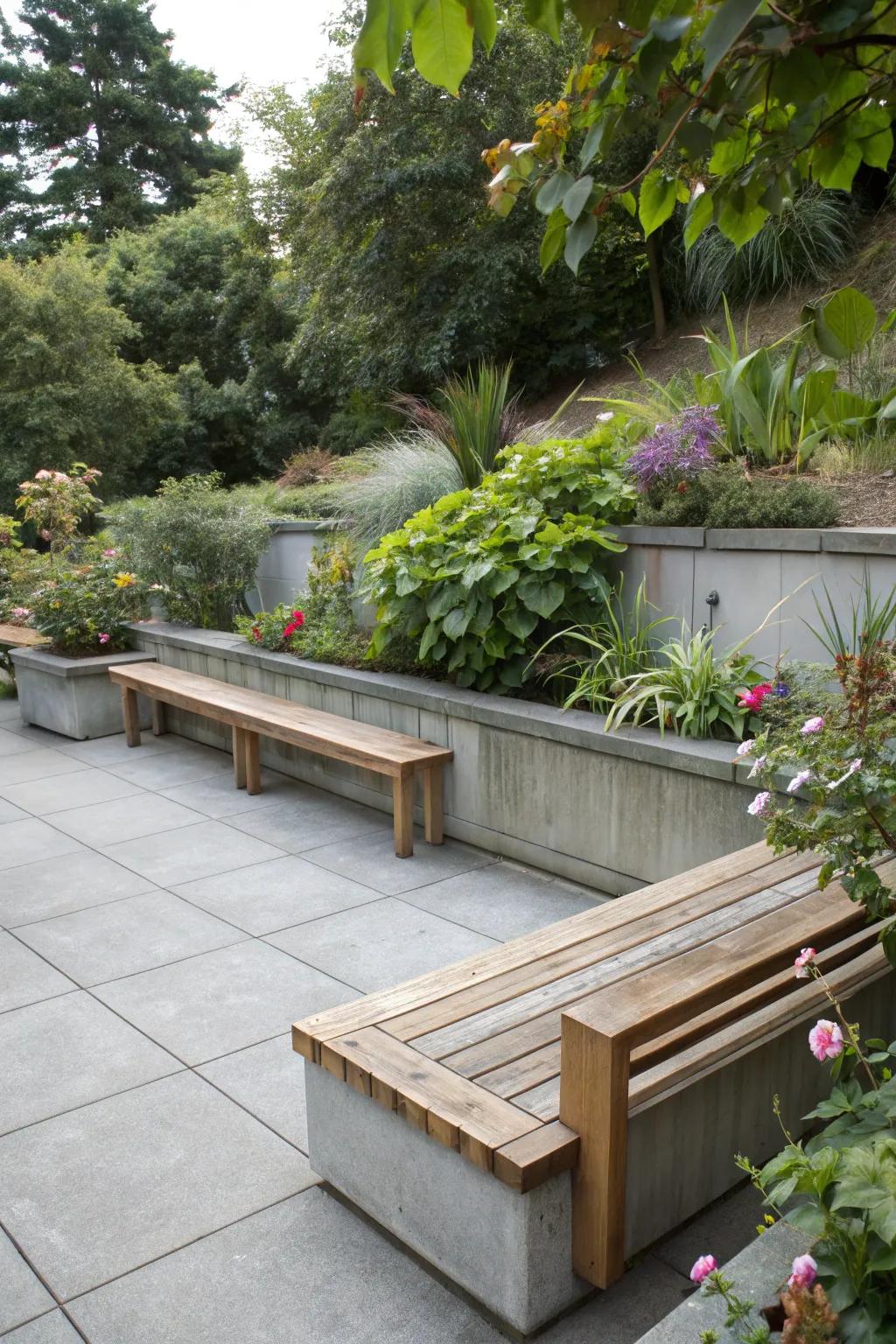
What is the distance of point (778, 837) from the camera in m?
2.41

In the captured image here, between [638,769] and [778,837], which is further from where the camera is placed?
[638,769]

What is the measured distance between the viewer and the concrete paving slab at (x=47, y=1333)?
2.13 m

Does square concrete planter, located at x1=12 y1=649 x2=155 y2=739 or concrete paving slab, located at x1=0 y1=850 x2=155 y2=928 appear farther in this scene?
square concrete planter, located at x1=12 y1=649 x2=155 y2=739

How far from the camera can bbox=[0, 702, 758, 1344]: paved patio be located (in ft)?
7.29

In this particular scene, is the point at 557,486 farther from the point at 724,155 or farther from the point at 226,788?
the point at 724,155

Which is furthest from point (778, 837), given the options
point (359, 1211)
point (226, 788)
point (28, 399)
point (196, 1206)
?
point (28, 399)

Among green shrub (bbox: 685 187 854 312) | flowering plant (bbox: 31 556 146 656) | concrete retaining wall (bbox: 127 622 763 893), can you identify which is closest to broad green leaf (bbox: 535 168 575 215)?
concrete retaining wall (bbox: 127 622 763 893)

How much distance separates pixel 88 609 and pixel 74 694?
0.82 metres

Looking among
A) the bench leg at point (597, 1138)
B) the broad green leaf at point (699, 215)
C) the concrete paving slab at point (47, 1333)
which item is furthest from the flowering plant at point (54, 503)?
the broad green leaf at point (699, 215)

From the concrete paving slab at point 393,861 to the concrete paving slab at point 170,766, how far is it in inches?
60.9

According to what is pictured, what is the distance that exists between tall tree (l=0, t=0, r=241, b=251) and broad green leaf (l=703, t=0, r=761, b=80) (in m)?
25.8

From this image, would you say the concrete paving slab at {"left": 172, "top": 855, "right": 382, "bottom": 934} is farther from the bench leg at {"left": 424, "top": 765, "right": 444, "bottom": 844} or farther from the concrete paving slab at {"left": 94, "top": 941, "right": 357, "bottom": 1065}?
the bench leg at {"left": 424, "top": 765, "right": 444, "bottom": 844}

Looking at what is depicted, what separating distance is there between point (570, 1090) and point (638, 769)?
2089 mm

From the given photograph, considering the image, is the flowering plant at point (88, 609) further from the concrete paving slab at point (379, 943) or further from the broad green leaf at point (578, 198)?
the broad green leaf at point (578, 198)
